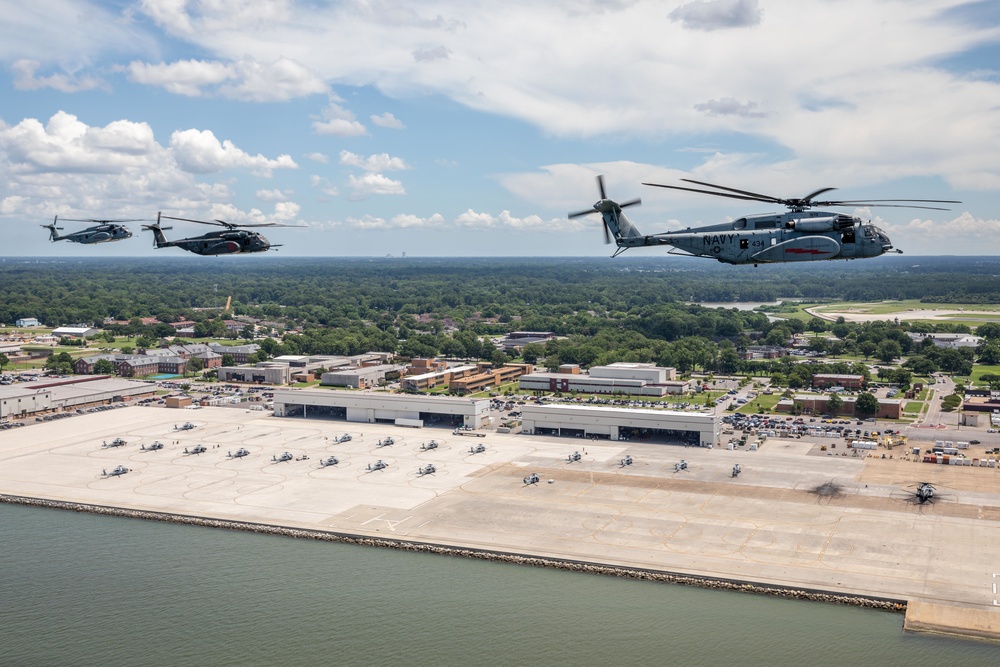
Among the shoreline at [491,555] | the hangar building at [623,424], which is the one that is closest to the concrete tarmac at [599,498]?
the shoreline at [491,555]

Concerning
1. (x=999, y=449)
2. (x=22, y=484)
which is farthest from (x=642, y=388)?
(x=22, y=484)

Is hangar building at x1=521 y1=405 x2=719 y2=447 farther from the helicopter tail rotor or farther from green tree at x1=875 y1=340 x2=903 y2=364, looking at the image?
green tree at x1=875 y1=340 x2=903 y2=364

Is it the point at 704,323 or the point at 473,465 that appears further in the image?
the point at 704,323

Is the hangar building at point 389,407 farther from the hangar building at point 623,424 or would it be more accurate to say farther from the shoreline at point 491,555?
the shoreline at point 491,555

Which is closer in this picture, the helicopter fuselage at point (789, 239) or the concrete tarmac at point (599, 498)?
the helicopter fuselage at point (789, 239)

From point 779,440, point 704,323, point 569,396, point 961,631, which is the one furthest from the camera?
point 704,323

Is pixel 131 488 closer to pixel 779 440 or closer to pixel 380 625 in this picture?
pixel 380 625

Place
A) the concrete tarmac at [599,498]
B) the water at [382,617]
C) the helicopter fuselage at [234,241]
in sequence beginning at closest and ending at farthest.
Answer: the water at [382,617], the concrete tarmac at [599,498], the helicopter fuselage at [234,241]

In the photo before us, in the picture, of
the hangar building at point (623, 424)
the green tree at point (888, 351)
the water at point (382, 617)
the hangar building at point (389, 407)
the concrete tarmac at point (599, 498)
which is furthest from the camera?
the green tree at point (888, 351)
